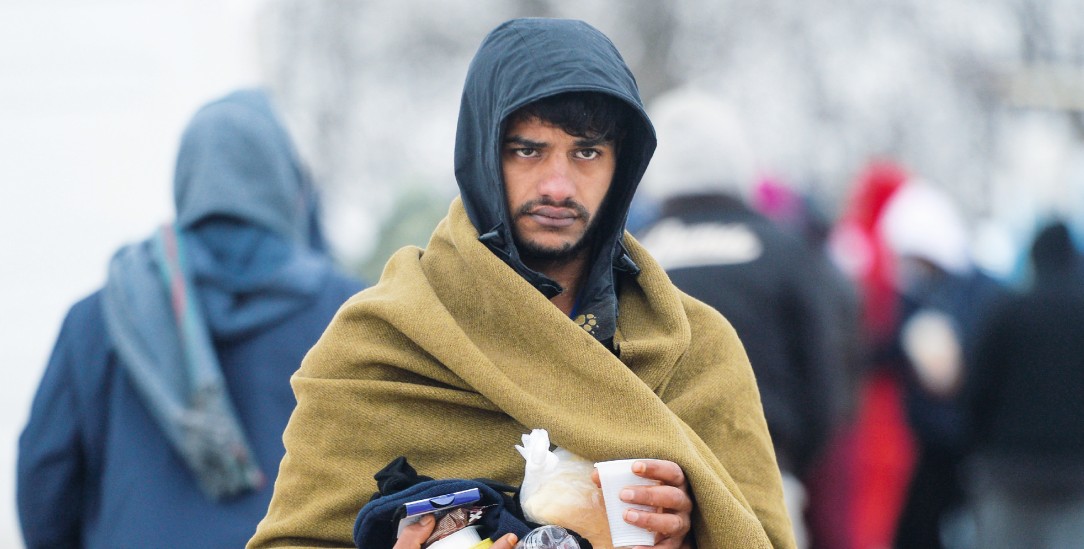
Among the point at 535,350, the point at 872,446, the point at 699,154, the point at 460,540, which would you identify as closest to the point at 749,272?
the point at 699,154

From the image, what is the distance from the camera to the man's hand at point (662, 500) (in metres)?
2.83

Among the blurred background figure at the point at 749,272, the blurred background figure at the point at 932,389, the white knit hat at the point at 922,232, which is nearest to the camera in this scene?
the blurred background figure at the point at 749,272

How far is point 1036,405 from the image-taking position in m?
7.36

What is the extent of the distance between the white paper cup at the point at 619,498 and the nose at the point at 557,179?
573 mm

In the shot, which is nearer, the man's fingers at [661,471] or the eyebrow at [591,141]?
the man's fingers at [661,471]

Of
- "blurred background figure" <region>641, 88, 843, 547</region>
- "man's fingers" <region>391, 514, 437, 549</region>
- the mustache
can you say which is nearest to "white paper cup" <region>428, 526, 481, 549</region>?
"man's fingers" <region>391, 514, 437, 549</region>

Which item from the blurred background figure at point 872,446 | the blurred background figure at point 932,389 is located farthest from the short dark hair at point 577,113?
the blurred background figure at point 932,389

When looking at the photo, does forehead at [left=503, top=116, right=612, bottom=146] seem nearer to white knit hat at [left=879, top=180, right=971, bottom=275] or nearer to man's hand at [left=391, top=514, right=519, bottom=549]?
man's hand at [left=391, top=514, right=519, bottom=549]

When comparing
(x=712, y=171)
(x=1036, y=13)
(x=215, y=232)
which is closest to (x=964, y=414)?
(x=712, y=171)

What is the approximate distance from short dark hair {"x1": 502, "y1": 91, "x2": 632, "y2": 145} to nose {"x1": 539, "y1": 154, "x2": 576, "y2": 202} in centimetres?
6

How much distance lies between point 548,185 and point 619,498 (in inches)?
26.0

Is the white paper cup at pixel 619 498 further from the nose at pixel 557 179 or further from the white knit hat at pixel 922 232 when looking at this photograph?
the white knit hat at pixel 922 232

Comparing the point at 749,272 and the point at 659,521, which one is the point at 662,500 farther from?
the point at 749,272

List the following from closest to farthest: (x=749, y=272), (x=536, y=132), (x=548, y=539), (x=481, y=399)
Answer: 1. (x=548, y=539)
2. (x=481, y=399)
3. (x=536, y=132)
4. (x=749, y=272)
